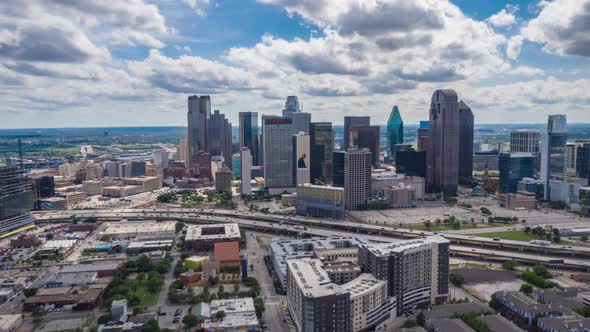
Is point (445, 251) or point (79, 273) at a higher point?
point (445, 251)

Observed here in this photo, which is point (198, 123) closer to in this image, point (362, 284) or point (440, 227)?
point (440, 227)

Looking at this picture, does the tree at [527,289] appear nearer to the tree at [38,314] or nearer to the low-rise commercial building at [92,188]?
the tree at [38,314]

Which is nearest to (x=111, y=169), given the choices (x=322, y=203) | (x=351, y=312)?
(x=322, y=203)

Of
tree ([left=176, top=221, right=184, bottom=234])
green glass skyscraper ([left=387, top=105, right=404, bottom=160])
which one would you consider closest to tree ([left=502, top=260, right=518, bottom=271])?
tree ([left=176, top=221, right=184, bottom=234])

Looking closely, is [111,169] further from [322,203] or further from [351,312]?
[351,312]

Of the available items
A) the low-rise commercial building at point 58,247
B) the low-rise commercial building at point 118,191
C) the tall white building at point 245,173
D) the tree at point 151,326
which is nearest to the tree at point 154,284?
the tree at point 151,326

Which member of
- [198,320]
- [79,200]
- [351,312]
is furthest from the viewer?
[79,200]

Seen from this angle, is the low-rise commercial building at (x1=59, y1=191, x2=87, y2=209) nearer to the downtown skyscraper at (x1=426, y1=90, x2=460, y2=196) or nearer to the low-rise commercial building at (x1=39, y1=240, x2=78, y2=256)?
the low-rise commercial building at (x1=39, y1=240, x2=78, y2=256)
